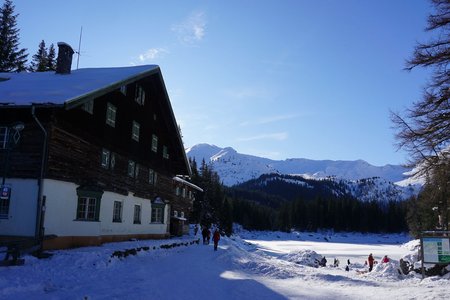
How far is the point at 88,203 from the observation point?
23938 millimetres

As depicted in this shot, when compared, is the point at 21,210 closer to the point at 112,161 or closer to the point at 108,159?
the point at 108,159

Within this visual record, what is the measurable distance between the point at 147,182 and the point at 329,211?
14275cm

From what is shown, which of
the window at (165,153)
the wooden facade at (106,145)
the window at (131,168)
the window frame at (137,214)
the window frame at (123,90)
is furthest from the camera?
the window at (165,153)

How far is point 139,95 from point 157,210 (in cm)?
1080

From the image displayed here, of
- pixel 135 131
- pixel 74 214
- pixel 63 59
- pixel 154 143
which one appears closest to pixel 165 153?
pixel 154 143

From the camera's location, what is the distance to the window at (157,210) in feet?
116

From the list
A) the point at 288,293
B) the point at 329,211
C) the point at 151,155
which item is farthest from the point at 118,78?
the point at 329,211

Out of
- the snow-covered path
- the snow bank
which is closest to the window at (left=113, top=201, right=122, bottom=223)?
the snow-covered path

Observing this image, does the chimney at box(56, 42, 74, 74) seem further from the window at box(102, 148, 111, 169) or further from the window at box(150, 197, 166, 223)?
the window at box(150, 197, 166, 223)

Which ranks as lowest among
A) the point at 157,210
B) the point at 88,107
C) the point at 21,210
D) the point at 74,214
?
the point at 74,214

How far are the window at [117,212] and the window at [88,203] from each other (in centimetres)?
332

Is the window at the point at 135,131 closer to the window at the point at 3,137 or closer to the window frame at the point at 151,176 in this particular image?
the window frame at the point at 151,176

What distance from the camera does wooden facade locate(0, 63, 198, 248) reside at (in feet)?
64.7

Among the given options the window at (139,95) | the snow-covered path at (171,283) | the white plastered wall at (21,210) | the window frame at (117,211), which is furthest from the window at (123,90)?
the snow-covered path at (171,283)
